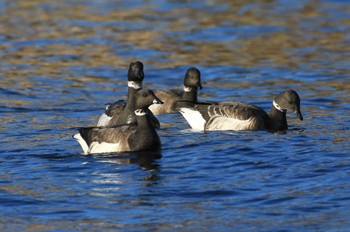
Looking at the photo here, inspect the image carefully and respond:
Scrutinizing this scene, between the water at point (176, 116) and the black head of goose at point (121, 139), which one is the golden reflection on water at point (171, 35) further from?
the black head of goose at point (121, 139)

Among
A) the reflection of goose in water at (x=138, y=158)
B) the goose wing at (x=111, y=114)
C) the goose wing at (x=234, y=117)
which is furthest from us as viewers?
the goose wing at (x=111, y=114)

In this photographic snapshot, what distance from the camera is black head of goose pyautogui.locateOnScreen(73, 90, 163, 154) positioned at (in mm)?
17219

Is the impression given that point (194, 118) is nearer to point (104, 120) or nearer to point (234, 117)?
point (234, 117)

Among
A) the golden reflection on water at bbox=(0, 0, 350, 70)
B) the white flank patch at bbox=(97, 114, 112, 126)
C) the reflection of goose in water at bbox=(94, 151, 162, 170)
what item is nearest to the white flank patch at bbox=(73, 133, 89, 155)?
the reflection of goose in water at bbox=(94, 151, 162, 170)

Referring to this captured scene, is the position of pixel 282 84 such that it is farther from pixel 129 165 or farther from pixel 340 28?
pixel 129 165

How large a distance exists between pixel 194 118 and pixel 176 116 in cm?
223

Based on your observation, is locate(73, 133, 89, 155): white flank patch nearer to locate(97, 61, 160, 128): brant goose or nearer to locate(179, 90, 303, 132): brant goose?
locate(97, 61, 160, 128): brant goose

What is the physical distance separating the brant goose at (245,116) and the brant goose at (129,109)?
100 centimetres

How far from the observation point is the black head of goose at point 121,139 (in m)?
17.2

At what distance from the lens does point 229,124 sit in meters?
19.3

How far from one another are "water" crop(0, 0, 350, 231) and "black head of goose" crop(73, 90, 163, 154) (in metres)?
0.21

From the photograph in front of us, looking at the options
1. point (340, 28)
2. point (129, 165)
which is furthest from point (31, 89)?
point (340, 28)

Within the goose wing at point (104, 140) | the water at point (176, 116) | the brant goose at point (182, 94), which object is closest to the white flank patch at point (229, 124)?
the water at point (176, 116)

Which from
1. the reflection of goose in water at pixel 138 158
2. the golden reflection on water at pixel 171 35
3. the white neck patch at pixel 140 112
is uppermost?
the golden reflection on water at pixel 171 35
